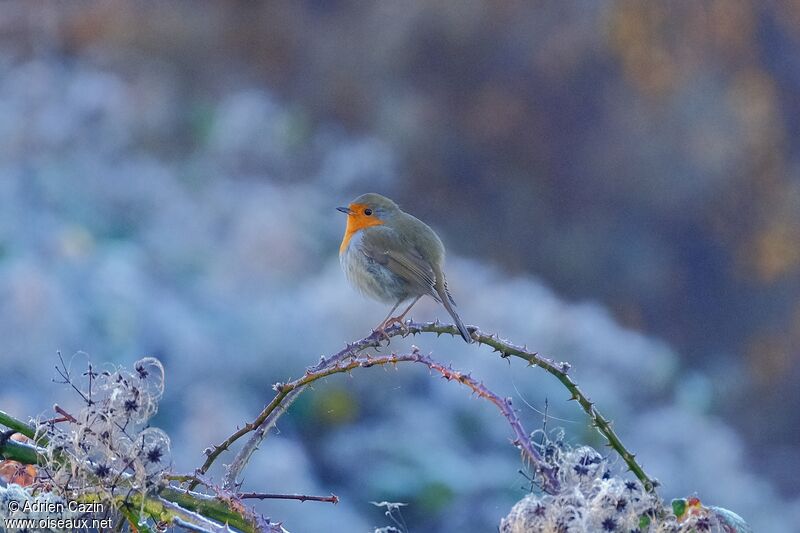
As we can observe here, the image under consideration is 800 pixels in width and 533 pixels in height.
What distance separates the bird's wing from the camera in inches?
53.2

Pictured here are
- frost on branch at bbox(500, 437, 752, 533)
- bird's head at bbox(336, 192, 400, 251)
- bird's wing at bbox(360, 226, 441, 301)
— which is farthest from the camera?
bird's head at bbox(336, 192, 400, 251)

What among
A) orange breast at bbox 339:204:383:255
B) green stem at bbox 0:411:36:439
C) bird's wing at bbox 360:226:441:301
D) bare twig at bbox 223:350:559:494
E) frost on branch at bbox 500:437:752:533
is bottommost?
frost on branch at bbox 500:437:752:533

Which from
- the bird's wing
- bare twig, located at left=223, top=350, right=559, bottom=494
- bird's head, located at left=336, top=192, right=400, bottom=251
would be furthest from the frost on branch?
bird's head, located at left=336, top=192, right=400, bottom=251

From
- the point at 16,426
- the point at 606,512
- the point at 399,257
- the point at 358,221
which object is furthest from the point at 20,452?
the point at 358,221

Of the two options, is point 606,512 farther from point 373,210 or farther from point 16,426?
point 373,210

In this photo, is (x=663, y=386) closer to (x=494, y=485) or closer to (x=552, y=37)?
(x=494, y=485)

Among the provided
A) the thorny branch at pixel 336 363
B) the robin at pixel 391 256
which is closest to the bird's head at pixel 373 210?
the robin at pixel 391 256

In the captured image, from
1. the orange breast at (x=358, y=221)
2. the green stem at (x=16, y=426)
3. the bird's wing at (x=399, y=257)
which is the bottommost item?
A: the green stem at (x=16, y=426)

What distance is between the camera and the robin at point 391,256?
53.6 inches

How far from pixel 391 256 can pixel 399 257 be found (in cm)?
2

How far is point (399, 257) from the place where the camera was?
4.58 feet

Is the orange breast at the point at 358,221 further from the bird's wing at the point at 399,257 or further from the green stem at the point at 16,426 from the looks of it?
the green stem at the point at 16,426

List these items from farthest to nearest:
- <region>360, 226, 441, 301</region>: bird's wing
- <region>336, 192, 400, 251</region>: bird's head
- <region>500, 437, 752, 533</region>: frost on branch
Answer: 1. <region>336, 192, 400, 251</region>: bird's head
2. <region>360, 226, 441, 301</region>: bird's wing
3. <region>500, 437, 752, 533</region>: frost on branch

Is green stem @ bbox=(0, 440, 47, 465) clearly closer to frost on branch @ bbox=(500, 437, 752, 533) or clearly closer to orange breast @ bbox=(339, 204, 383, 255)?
frost on branch @ bbox=(500, 437, 752, 533)
